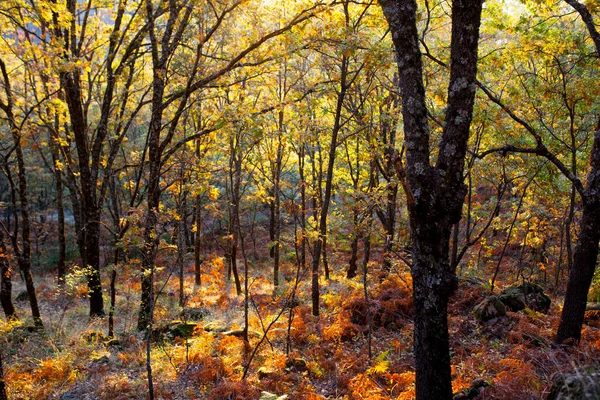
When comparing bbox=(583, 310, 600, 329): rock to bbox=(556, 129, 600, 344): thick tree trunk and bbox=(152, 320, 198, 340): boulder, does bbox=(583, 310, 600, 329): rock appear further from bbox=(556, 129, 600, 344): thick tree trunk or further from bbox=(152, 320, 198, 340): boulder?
bbox=(152, 320, 198, 340): boulder

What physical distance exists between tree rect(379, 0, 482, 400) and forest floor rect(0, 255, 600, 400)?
1.91m

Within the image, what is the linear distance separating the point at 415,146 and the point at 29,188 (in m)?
34.3

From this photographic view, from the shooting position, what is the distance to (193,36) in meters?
9.65

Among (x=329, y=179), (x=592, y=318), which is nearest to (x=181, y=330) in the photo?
(x=329, y=179)

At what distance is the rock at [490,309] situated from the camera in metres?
8.19

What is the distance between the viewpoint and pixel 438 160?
12.0 ft

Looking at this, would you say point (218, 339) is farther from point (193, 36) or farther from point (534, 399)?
point (193, 36)

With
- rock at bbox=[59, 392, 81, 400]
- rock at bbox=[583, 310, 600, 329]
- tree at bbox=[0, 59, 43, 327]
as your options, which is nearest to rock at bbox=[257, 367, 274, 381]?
rock at bbox=[59, 392, 81, 400]

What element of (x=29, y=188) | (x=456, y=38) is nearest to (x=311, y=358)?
(x=456, y=38)

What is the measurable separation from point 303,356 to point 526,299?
5.22m

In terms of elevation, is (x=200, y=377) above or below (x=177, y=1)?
below

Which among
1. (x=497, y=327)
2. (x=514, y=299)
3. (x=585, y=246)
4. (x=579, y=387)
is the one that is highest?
(x=585, y=246)

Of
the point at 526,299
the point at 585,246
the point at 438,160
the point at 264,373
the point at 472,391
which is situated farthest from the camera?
the point at 526,299

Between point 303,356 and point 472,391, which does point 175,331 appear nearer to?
point 303,356
